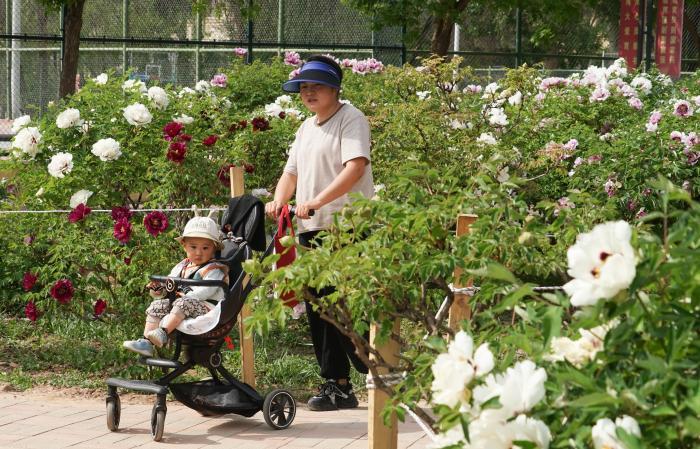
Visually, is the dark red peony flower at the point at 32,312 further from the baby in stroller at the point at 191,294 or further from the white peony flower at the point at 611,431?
the white peony flower at the point at 611,431

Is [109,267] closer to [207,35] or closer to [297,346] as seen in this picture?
[297,346]

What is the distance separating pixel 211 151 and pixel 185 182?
330 millimetres

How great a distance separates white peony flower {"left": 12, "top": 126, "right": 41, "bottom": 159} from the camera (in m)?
8.04

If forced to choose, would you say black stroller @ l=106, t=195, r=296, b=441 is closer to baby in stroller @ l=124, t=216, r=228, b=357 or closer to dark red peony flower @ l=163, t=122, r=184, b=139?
baby in stroller @ l=124, t=216, r=228, b=357

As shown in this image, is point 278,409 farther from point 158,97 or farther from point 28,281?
point 158,97

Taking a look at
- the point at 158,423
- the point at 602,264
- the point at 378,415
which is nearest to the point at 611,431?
the point at 602,264

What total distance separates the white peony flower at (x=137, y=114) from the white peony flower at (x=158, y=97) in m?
0.30

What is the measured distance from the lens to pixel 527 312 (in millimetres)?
2484

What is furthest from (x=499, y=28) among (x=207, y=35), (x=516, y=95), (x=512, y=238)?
(x=512, y=238)

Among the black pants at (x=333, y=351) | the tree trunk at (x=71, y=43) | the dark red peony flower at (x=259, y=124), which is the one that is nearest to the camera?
the black pants at (x=333, y=351)

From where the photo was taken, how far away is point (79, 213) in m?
7.48

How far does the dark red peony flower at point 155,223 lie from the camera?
7.13 metres

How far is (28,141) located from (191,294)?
107 inches

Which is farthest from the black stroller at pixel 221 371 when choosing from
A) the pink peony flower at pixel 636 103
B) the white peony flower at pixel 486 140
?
the pink peony flower at pixel 636 103
